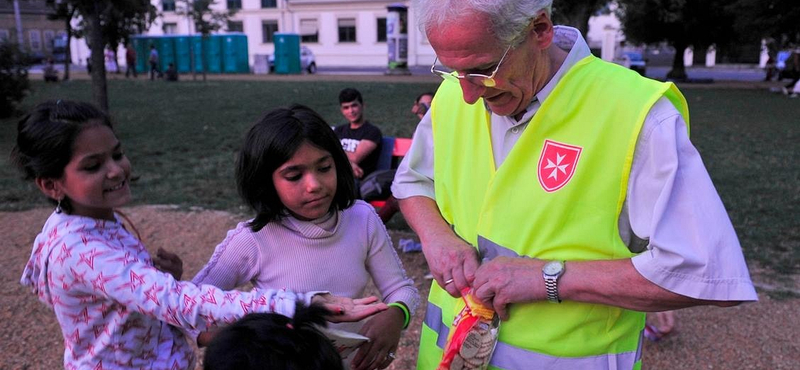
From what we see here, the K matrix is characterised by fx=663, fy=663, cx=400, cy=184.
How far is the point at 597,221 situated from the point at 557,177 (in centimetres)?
15

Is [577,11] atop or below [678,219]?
atop

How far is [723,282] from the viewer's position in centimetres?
153

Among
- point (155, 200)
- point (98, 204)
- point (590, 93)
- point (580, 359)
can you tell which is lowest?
point (155, 200)

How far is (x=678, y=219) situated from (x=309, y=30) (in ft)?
158

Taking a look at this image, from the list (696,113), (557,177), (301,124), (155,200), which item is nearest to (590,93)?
(557,177)

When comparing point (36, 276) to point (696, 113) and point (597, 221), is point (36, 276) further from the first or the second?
point (696, 113)

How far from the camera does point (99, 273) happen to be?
1.92m

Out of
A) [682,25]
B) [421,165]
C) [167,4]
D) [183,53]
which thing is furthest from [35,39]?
[421,165]

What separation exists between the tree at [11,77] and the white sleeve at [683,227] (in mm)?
15926

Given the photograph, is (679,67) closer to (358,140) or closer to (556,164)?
(358,140)

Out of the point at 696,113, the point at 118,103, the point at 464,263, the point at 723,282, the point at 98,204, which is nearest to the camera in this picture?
the point at 723,282

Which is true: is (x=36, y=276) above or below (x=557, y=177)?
below

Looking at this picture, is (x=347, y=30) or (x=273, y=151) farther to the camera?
(x=347, y=30)

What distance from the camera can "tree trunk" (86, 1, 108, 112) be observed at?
10.2 meters
